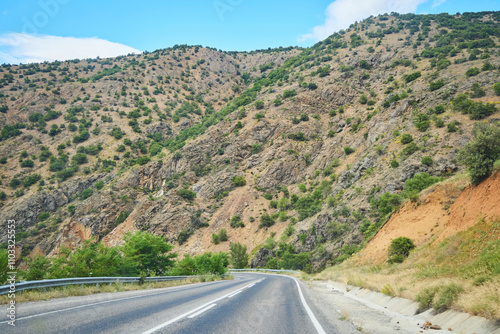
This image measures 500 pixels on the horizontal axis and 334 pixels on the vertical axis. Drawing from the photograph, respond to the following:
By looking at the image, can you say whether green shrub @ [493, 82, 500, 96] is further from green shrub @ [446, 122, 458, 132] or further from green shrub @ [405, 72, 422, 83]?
green shrub @ [405, 72, 422, 83]

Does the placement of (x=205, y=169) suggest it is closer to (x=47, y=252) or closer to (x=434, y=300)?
(x=47, y=252)

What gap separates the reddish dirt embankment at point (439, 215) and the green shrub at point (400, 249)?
0.70 m

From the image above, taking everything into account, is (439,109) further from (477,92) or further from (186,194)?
(186,194)

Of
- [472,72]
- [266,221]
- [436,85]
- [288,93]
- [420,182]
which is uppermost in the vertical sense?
[288,93]

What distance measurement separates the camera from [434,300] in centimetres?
725

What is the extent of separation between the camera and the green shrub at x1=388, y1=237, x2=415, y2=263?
65.2ft

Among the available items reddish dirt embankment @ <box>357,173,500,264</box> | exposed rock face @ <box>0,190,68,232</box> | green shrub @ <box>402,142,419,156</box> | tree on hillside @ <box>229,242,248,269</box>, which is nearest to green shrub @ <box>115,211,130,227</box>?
exposed rock face @ <box>0,190,68,232</box>

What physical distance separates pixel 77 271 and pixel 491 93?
61.8 m

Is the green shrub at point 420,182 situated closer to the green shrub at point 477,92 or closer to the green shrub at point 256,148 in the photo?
the green shrub at point 477,92

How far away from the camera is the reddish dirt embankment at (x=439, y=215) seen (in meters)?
15.4

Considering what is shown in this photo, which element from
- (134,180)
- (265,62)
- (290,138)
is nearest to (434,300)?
(290,138)

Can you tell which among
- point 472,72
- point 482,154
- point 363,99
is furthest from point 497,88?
point 482,154

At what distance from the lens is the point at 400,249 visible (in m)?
20.5

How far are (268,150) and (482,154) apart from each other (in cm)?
5756
